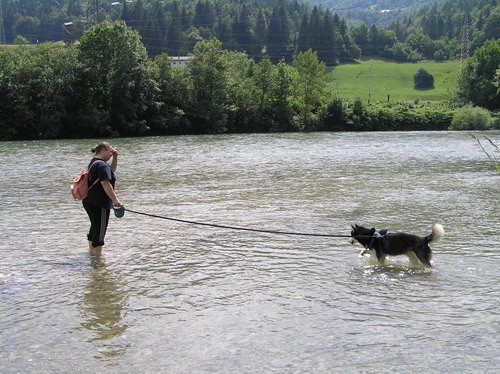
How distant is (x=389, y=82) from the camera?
13412cm

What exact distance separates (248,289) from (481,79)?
295ft

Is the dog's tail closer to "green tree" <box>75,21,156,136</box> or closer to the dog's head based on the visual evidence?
the dog's head

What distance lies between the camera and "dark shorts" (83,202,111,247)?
10523 mm

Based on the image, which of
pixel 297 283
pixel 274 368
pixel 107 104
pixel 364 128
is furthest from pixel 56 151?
pixel 364 128

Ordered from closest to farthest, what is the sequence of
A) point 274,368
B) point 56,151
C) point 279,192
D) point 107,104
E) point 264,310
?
point 274,368 < point 264,310 < point 279,192 < point 56,151 < point 107,104

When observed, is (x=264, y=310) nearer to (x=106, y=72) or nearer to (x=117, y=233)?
(x=117, y=233)

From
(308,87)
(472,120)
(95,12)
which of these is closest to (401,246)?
(472,120)

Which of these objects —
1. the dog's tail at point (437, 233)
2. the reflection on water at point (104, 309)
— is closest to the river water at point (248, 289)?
the reflection on water at point (104, 309)

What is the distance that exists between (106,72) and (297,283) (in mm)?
59212

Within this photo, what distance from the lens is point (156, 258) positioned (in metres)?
11.2

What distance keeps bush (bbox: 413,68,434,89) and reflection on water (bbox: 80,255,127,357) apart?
427 ft

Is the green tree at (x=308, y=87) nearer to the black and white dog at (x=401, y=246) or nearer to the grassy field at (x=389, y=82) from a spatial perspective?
the grassy field at (x=389, y=82)

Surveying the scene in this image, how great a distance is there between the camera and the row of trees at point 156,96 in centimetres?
5975

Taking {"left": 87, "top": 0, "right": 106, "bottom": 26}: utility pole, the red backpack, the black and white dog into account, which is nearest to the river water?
the black and white dog
